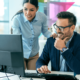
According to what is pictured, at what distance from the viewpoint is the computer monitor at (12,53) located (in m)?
1.01

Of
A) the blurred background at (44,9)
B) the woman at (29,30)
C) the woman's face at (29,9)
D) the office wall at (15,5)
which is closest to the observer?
the woman's face at (29,9)

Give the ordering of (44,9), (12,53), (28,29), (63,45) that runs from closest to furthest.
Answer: (12,53) < (63,45) < (28,29) < (44,9)

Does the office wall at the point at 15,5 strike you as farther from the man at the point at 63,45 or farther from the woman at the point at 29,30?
the man at the point at 63,45

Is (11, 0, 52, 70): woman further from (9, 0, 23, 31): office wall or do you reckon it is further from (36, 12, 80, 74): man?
(9, 0, 23, 31): office wall

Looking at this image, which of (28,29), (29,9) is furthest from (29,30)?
(29,9)

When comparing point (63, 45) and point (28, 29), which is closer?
point (63, 45)

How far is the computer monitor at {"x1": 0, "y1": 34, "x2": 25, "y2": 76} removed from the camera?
3.31 ft

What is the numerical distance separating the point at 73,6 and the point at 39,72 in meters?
1.85

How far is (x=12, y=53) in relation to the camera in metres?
1.04

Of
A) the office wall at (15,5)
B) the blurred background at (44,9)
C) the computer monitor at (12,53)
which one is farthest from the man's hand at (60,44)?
the office wall at (15,5)

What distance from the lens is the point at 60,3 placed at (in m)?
2.67

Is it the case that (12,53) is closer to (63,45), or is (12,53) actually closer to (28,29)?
(63,45)

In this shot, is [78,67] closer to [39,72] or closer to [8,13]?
[39,72]

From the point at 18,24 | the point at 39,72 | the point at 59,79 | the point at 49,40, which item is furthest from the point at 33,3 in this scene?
the point at 59,79
